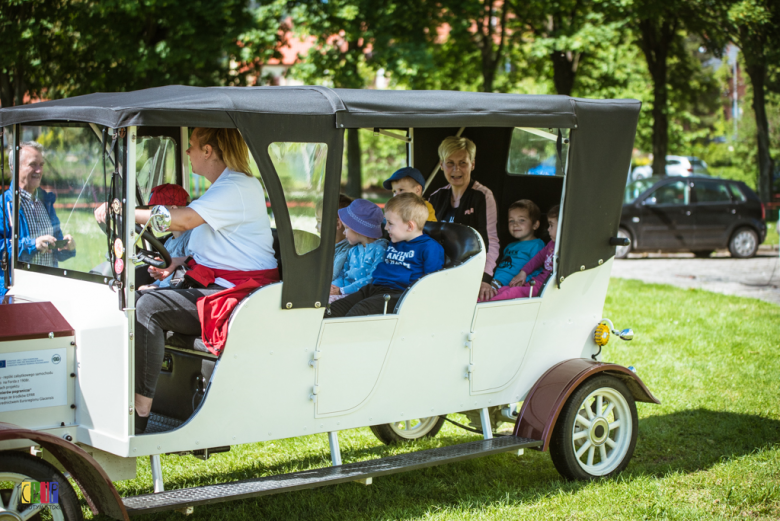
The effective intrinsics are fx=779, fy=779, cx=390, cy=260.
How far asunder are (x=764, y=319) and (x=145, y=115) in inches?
327

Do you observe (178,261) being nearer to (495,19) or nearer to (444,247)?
(444,247)

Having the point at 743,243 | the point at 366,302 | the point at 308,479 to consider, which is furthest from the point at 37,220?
the point at 743,243

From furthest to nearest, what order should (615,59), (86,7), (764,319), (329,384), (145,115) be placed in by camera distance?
(615,59) → (86,7) → (764,319) → (329,384) → (145,115)

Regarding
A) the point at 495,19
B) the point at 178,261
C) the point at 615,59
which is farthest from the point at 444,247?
the point at 615,59

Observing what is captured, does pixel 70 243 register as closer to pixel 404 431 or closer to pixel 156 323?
pixel 156 323

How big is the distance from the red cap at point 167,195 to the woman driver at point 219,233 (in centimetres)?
67

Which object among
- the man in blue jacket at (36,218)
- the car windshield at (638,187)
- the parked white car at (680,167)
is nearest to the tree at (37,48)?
the man in blue jacket at (36,218)

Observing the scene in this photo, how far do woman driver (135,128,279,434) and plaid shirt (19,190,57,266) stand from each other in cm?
65

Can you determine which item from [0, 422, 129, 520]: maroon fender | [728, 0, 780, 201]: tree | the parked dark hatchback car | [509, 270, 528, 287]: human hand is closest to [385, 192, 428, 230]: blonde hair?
[509, 270, 528, 287]: human hand

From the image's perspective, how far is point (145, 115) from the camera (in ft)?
9.69

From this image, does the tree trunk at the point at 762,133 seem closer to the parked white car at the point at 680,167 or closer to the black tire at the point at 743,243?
the parked white car at the point at 680,167

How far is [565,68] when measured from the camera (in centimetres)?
1730

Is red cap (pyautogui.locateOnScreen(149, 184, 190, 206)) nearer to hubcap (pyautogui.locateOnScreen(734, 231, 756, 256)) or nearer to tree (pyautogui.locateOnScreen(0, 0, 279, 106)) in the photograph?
tree (pyautogui.locateOnScreen(0, 0, 279, 106))

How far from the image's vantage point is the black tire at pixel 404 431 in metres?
5.32
